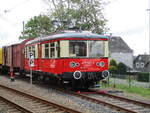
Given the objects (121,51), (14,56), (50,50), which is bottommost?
(14,56)

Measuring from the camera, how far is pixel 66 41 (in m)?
13.9

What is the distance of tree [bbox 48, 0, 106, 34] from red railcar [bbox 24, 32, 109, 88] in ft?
34.0

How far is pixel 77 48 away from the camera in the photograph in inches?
558

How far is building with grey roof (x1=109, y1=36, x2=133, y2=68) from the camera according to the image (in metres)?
71.1

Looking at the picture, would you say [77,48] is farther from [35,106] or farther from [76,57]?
[35,106]

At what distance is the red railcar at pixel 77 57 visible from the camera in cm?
1390

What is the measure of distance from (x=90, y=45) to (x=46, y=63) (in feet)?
9.26

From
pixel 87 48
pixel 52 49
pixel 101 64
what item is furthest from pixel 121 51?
pixel 87 48

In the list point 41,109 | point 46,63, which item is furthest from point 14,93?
point 41,109

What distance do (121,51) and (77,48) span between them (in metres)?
58.9

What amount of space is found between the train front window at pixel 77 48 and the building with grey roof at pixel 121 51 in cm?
5684

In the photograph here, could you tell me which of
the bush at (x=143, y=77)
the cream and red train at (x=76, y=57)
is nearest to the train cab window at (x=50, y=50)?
the cream and red train at (x=76, y=57)

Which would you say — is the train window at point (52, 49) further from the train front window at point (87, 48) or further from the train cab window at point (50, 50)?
the train front window at point (87, 48)

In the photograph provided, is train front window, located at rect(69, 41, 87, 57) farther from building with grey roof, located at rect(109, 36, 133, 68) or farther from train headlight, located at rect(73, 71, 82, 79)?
building with grey roof, located at rect(109, 36, 133, 68)
